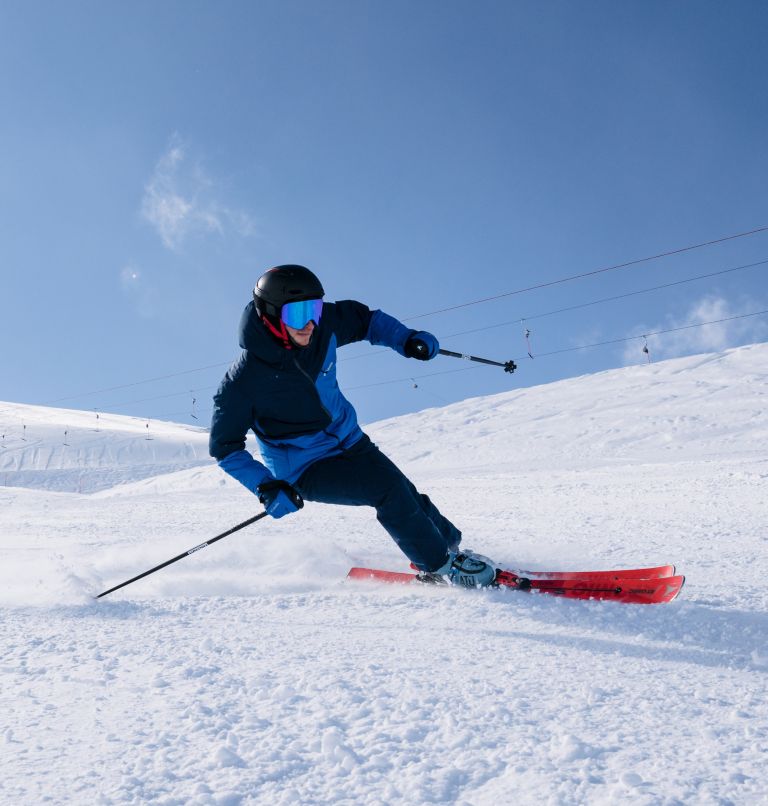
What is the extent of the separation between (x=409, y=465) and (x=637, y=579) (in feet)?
45.1

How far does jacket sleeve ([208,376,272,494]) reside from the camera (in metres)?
3.42

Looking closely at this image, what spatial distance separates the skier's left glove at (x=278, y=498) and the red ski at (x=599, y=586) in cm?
76

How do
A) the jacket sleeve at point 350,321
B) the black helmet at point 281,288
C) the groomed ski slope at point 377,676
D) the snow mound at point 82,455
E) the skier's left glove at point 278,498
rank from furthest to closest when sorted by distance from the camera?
the snow mound at point 82,455 → the jacket sleeve at point 350,321 → the skier's left glove at point 278,498 → the black helmet at point 281,288 → the groomed ski slope at point 377,676

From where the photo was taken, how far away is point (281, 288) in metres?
3.17

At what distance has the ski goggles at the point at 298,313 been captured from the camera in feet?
10.5

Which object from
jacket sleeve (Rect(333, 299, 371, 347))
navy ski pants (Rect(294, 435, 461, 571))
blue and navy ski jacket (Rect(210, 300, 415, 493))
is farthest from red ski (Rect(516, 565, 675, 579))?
jacket sleeve (Rect(333, 299, 371, 347))

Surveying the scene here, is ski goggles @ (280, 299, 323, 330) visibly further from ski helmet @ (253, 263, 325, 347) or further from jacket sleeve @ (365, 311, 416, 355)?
jacket sleeve @ (365, 311, 416, 355)

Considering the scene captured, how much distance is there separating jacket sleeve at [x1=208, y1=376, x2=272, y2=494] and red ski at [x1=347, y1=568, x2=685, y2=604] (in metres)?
0.94

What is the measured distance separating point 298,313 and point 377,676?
72.4 inches

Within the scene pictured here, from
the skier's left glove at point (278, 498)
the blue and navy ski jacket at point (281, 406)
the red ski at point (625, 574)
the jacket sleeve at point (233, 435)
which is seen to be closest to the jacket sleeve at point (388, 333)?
the blue and navy ski jacket at point (281, 406)

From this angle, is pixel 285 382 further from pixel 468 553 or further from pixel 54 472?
pixel 54 472

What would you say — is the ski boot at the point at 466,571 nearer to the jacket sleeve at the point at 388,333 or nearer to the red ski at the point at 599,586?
the red ski at the point at 599,586

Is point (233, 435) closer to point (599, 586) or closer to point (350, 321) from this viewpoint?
point (350, 321)

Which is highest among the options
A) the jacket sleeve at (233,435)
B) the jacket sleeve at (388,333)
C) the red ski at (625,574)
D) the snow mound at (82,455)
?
the snow mound at (82,455)
